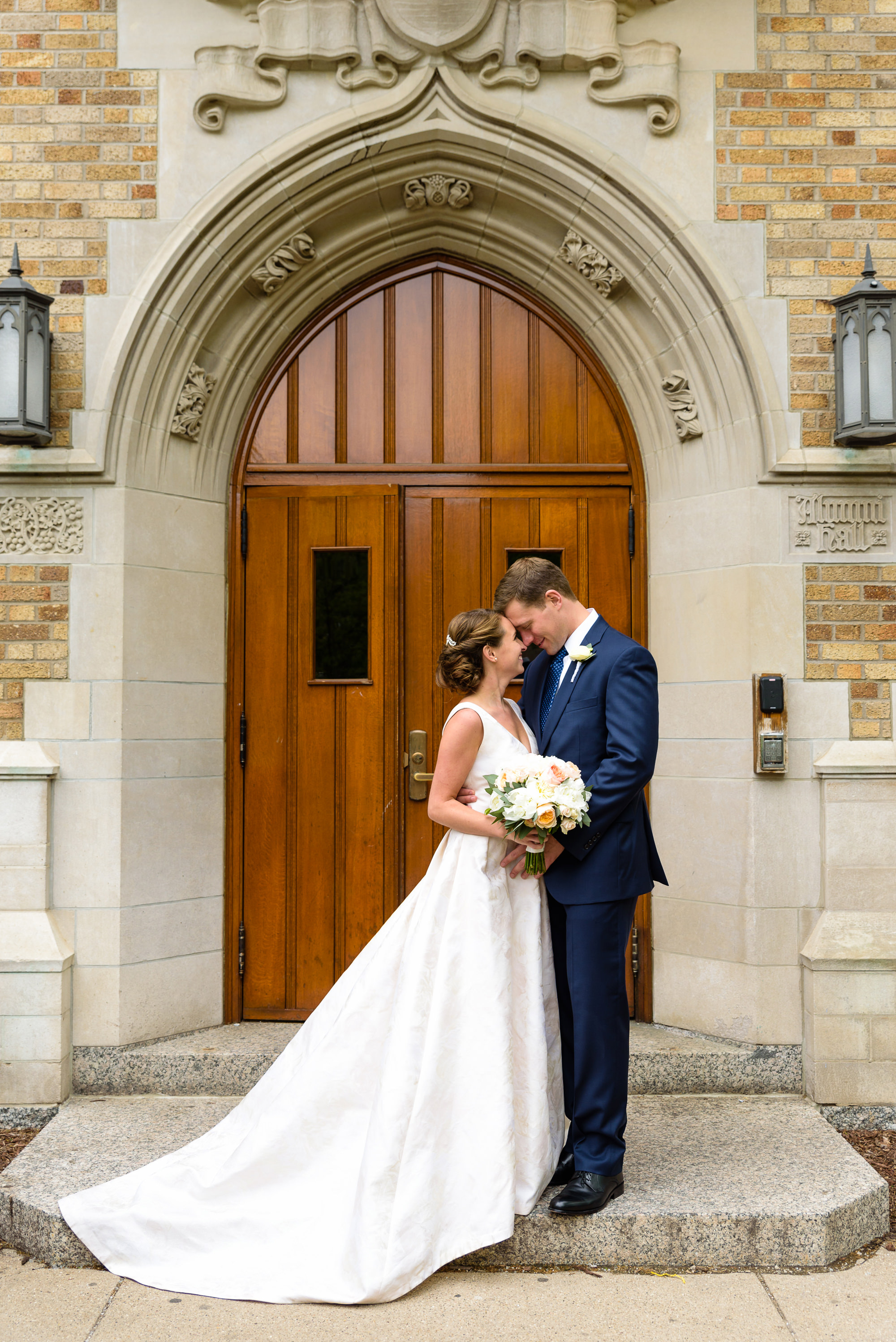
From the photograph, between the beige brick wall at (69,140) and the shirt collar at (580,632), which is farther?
the beige brick wall at (69,140)

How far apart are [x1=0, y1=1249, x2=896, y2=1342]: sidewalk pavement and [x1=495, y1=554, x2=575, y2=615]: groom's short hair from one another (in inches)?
75.4

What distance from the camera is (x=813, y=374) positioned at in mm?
4023

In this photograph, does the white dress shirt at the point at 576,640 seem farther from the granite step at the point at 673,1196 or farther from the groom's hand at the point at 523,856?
the granite step at the point at 673,1196

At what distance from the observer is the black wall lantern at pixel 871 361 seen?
382 centimetres

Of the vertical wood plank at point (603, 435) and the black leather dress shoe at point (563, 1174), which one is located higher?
the vertical wood plank at point (603, 435)

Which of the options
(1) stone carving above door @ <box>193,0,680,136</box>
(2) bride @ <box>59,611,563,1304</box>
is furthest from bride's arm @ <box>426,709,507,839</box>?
(1) stone carving above door @ <box>193,0,680,136</box>

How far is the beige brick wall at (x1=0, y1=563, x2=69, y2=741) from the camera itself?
4.01 meters

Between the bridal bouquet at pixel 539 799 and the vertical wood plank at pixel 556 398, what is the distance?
1990mm

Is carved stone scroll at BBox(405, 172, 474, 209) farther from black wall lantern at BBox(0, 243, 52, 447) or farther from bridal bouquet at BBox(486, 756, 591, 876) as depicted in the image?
bridal bouquet at BBox(486, 756, 591, 876)

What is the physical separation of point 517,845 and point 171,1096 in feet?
6.24

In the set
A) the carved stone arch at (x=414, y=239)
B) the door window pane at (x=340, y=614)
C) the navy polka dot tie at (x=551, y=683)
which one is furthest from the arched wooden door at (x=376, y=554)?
the navy polka dot tie at (x=551, y=683)

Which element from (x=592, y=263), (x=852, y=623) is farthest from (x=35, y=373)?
(x=852, y=623)

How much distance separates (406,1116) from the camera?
9.12 feet

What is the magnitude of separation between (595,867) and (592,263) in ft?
8.48
